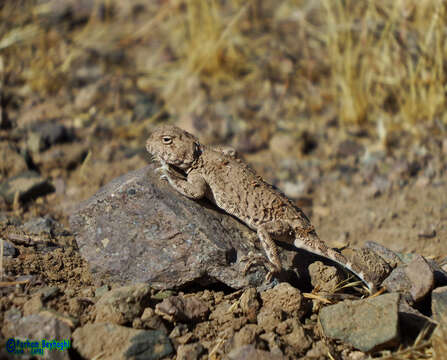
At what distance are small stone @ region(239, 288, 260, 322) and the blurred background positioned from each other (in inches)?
77.0

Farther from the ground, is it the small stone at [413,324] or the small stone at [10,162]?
the small stone at [10,162]

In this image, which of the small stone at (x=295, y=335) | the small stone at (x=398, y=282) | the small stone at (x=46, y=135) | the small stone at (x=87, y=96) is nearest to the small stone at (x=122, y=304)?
the small stone at (x=295, y=335)

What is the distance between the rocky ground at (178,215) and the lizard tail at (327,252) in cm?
13

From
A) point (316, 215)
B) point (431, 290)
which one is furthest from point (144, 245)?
point (316, 215)

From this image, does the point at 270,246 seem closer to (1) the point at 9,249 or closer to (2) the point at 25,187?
(1) the point at 9,249

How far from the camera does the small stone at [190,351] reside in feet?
11.3

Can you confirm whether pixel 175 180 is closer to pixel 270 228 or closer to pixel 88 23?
pixel 270 228

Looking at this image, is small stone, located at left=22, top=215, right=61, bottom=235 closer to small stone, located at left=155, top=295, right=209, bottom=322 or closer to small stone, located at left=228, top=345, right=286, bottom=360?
small stone, located at left=155, top=295, right=209, bottom=322

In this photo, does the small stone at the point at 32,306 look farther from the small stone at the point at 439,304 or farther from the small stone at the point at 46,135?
the small stone at the point at 46,135

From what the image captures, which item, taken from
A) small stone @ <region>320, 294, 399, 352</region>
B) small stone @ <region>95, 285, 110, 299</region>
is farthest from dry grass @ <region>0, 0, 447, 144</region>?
small stone @ <region>95, 285, 110, 299</region>

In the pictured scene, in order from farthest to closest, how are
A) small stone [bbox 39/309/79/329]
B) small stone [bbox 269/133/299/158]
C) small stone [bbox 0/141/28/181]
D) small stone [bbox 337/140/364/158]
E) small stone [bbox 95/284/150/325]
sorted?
1. small stone [bbox 269/133/299/158]
2. small stone [bbox 337/140/364/158]
3. small stone [bbox 0/141/28/181]
4. small stone [bbox 95/284/150/325]
5. small stone [bbox 39/309/79/329]

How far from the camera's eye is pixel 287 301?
12.7 ft

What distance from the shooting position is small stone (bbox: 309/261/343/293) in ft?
14.0

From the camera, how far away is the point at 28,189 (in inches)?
234
